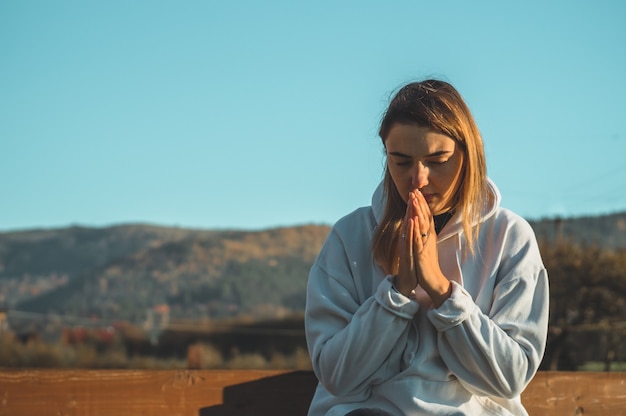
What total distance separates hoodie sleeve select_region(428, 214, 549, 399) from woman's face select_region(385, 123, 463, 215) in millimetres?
259

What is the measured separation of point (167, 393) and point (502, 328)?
142cm

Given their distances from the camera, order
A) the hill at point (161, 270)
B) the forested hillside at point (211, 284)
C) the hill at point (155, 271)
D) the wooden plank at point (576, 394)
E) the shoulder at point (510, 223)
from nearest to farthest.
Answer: the shoulder at point (510, 223) < the wooden plank at point (576, 394) < the forested hillside at point (211, 284) < the hill at point (161, 270) < the hill at point (155, 271)

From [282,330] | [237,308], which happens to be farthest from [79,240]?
[282,330]

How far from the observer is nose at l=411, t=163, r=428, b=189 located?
3115 millimetres

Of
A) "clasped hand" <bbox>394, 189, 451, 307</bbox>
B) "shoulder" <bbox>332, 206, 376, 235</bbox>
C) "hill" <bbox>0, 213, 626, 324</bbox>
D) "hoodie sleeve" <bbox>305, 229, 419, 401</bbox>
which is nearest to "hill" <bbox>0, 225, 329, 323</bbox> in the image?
"hill" <bbox>0, 213, 626, 324</bbox>

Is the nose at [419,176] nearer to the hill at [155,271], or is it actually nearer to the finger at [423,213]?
the finger at [423,213]

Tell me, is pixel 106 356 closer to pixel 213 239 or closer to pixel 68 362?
pixel 68 362

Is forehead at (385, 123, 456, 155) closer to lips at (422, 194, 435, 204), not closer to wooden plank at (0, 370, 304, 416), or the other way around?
lips at (422, 194, 435, 204)

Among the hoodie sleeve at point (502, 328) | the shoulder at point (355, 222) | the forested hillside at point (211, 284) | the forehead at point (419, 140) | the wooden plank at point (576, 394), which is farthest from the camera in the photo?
the forested hillside at point (211, 284)

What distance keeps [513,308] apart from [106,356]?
27.9 metres

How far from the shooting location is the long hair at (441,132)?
3.12 meters

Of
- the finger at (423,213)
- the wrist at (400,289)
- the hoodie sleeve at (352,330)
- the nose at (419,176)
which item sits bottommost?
the hoodie sleeve at (352,330)

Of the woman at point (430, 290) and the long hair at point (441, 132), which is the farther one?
the long hair at point (441, 132)

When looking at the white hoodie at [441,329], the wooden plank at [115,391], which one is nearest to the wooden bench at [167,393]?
the wooden plank at [115,391]
